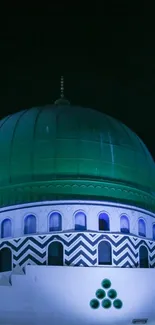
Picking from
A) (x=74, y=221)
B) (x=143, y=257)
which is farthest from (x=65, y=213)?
(x=143, y=257)

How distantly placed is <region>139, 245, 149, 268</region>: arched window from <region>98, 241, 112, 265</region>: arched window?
1.47 m

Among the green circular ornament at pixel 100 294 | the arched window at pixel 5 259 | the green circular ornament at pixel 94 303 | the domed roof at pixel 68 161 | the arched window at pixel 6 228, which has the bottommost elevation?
the green circular ornament at pixel 94 303

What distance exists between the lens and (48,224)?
2402 centimetres

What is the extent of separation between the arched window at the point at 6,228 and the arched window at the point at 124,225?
152 inches

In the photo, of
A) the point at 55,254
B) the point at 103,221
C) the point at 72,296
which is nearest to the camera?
the point at 72,296

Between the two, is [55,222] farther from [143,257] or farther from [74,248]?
[143,257]

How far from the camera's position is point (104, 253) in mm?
23969

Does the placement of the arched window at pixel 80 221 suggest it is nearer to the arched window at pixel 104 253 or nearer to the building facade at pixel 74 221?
the building facade at pixel 74 221

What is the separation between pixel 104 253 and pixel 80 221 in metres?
1.35

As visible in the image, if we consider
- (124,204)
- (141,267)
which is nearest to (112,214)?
(124,204)

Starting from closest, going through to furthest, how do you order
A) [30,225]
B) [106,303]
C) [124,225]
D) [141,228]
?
[106,303] → [30,225] → [124,225] → [141,228]

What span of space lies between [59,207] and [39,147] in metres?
2.34

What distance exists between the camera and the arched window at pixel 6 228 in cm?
2450

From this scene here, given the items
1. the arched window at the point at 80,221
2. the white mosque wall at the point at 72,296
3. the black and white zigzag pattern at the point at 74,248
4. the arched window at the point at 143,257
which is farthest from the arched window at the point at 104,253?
the arched window at the point at 143,257
